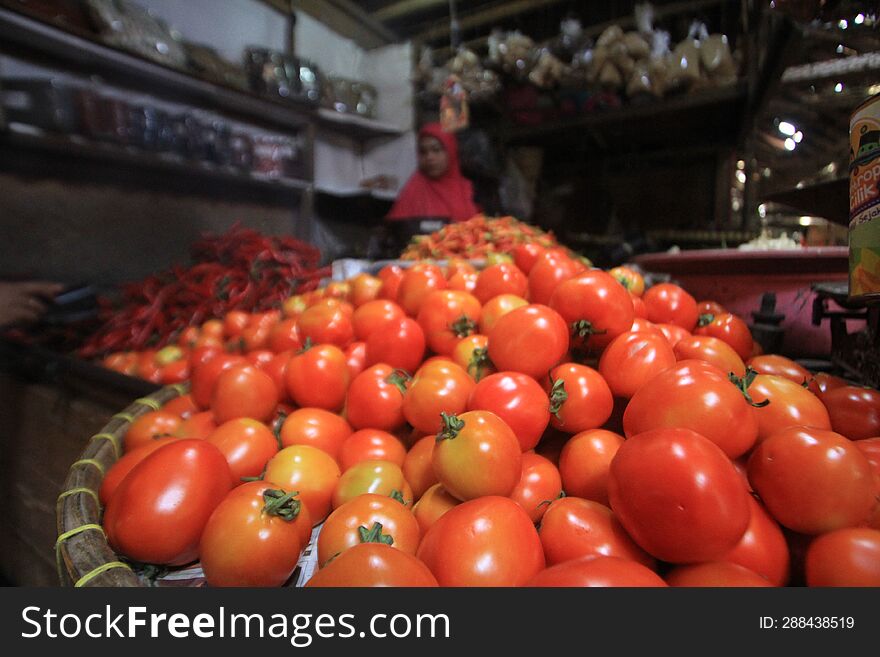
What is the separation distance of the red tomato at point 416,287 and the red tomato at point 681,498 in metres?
0.86

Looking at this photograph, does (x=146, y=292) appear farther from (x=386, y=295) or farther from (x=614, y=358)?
(x=614, y=358)

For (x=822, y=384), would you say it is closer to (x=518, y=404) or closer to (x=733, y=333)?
(x=733, y=333)

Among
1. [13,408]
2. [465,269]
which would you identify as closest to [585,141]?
[465,269]

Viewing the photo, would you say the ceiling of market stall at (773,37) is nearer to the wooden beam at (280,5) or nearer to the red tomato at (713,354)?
the wooden beam at (280,5)

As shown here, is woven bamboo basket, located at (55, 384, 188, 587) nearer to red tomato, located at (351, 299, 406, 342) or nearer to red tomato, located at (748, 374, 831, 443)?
red tomato, located at (351, 299, 406, 342)

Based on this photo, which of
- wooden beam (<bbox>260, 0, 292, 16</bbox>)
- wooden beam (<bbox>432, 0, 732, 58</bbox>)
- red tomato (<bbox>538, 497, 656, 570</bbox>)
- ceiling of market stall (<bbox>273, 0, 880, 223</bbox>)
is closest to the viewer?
red tomato (<bbox>538, 497, 656, 570</bbox>)

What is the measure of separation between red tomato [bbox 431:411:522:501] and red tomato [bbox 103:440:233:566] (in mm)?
374

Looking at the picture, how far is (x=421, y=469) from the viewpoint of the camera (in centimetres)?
88

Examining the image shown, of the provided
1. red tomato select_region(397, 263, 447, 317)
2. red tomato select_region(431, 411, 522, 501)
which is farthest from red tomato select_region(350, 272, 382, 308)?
red tomato select_region(431, 411, 522, 501)

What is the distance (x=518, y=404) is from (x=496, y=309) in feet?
1.28

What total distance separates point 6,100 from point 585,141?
472 cm

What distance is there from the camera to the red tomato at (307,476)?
2.74 feet

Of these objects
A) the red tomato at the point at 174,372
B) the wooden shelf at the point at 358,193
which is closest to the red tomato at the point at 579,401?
the red tomato at the point at 174,372

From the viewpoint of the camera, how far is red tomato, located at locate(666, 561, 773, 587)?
19.4 inches
